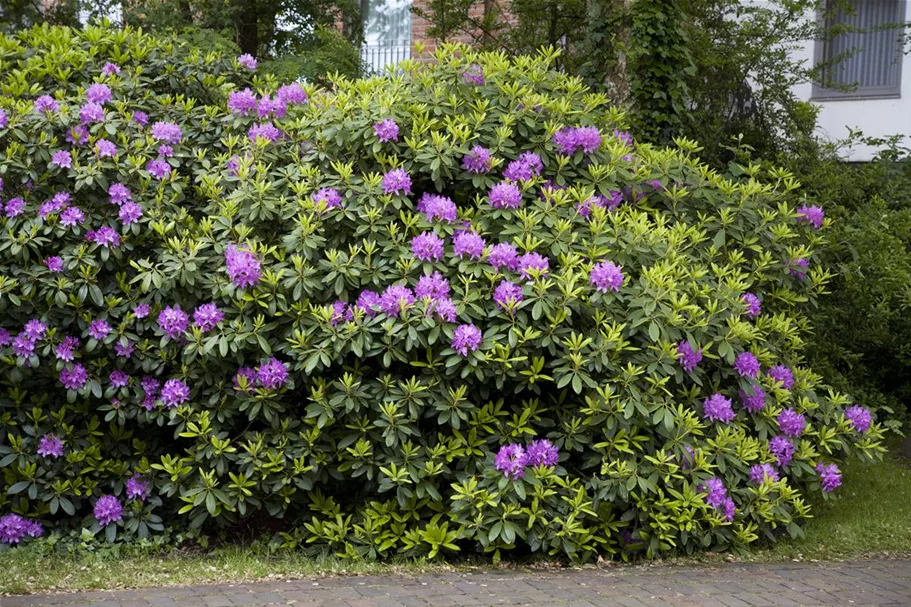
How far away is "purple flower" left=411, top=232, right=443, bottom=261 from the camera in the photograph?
6012 mm

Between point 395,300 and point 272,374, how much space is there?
827 millimetres

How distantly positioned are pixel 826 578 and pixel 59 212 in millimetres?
4879

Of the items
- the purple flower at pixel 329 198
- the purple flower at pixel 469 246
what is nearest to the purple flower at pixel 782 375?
the purple flower at pixel 469 246

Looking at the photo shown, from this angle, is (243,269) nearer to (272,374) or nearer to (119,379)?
(272,374)

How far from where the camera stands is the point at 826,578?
223 inches

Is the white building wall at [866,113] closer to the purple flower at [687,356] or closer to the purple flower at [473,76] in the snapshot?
the purple flower at [473,76]

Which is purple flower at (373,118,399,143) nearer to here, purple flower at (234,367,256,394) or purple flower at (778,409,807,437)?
purple flower at (234,367,256,394)

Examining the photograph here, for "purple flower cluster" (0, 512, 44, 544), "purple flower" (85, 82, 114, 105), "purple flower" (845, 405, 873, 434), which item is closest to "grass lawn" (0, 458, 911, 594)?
"purple flower cluster" (0, 512, 44, 544)

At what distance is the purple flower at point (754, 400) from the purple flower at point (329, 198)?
108 inches

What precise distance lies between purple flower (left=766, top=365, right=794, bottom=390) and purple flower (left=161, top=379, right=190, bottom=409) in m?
3.62

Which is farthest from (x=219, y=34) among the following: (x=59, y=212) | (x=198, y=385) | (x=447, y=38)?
(x=198, y=385)

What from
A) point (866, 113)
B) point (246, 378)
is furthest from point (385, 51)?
point (246, 378)

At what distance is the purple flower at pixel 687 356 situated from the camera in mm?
6035

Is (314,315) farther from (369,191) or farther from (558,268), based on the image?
(558,268)
